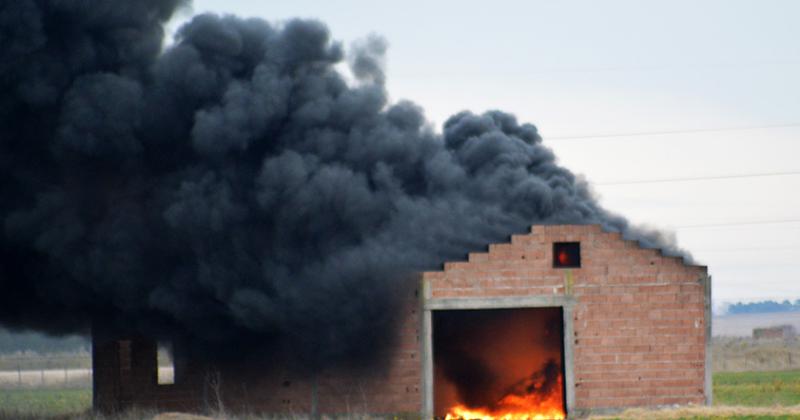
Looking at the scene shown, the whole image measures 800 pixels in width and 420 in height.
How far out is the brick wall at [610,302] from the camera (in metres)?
29.2

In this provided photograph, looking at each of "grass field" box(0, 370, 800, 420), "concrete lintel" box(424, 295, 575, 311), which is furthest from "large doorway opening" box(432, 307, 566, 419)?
"grass field" box(0, 370, 800, 420)

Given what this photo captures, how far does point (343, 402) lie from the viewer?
30.0 meters

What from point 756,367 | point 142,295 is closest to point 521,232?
point 142,295

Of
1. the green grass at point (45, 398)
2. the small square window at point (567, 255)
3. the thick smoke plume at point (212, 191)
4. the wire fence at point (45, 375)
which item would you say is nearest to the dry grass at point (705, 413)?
the small square window at point (567, 255)

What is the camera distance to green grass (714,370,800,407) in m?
36.6

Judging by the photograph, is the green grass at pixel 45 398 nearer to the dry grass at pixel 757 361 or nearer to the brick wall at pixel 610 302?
the brick wall at pixel 610 302

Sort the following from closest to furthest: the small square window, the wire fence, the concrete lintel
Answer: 1. the concrete lintel
2. the small square window
3. the wire fence

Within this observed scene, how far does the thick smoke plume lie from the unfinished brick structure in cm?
104

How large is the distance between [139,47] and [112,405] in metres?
9.16

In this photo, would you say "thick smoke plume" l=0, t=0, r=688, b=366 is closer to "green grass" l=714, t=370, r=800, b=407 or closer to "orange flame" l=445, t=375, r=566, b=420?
"orange flame" l=445, t=375, r=566, b=420

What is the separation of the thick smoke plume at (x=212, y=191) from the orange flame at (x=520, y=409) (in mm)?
3853

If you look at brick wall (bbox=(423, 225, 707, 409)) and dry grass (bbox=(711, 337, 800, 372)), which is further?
dry grass (bbox=(711, 337, 800, 372))

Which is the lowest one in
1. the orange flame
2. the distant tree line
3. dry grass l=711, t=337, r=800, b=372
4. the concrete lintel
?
the distant tree line

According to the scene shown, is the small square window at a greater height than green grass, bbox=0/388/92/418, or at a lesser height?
greater
